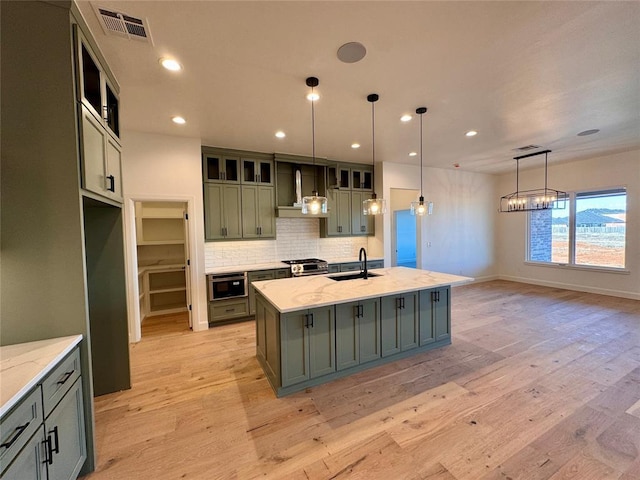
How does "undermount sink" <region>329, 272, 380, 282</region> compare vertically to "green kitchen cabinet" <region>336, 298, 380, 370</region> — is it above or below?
above

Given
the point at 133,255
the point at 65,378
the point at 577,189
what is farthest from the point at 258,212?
the point at 577,189

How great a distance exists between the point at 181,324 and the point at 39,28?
3.99m

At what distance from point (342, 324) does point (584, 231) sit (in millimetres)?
6704

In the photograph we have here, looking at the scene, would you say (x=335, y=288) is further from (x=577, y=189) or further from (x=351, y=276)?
(x=577, y=189)

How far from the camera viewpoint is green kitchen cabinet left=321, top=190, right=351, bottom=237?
5.46 metres

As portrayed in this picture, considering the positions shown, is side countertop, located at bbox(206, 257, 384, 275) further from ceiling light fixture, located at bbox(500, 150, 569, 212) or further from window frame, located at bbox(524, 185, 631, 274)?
window frame, located at bbox(524, 185, 631, 274)

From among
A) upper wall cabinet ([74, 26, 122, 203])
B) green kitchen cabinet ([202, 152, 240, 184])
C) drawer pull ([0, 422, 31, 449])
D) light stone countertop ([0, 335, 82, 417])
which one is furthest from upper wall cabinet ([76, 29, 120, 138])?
green kitchen cabinet ([202, 152, 240, 184])

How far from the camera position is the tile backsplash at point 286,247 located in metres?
4.76

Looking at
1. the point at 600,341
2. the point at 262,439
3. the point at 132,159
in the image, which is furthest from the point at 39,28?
the point at 600,341

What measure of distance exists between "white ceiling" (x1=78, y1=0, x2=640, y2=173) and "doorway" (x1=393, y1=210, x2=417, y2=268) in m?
3.60

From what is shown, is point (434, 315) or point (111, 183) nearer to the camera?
point (111, 183)

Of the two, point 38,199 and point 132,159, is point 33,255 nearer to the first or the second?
point 38,199

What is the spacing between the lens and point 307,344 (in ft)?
8.25

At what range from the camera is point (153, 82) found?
99.7 inches
